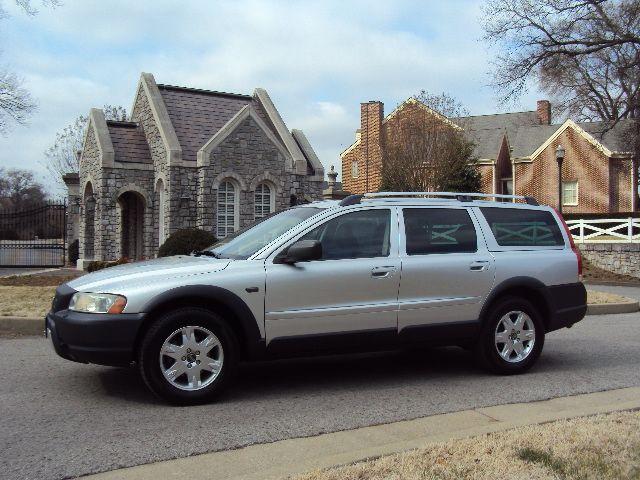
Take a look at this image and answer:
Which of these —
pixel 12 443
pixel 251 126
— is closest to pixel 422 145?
pixel 251 126

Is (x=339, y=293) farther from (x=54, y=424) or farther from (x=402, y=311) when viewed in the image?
(x=54, y=424)

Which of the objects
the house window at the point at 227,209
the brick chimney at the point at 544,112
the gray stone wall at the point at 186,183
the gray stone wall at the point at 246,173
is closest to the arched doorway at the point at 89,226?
the gray stone wall at the point at 186,183

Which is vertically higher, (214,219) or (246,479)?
(214,219)

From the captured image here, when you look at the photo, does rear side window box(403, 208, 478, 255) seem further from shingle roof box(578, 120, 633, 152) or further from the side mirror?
shingle roof box(578, 120, 633, 152)

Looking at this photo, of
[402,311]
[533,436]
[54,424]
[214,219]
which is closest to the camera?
[533,436]

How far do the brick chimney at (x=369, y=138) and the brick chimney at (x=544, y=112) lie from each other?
17654mm

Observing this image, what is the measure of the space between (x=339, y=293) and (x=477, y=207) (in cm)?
A: 200

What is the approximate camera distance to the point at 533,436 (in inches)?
169

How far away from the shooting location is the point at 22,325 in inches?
350

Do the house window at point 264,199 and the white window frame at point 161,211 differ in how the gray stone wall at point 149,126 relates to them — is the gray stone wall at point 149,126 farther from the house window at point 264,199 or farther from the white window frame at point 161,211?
the house window at point 264,199

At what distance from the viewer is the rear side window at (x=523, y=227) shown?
269 inches

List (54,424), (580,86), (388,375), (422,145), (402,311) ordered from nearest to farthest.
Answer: (54,424)
(402,311)
(388,375)
(422,145)
(580,86)

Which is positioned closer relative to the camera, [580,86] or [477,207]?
[477,207]

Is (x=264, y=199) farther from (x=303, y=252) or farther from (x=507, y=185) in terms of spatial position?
(x=507, y=185)
